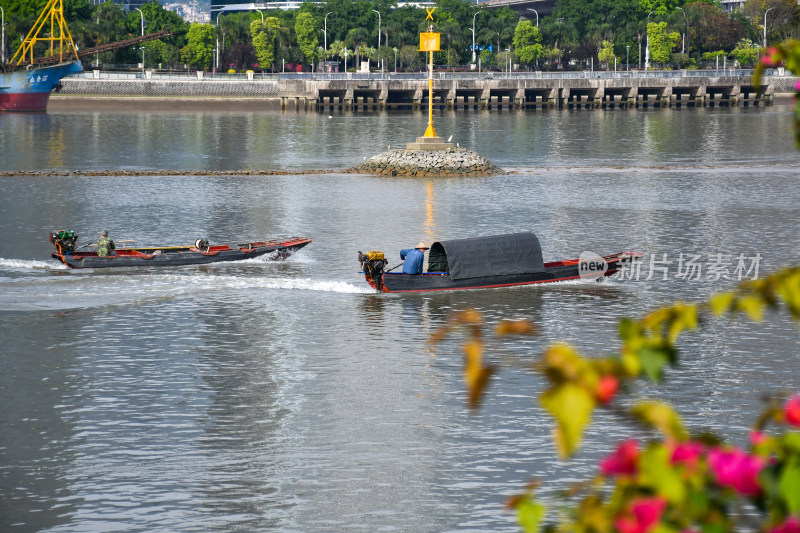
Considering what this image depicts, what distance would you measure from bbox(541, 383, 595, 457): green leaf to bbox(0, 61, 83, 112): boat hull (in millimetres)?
175208

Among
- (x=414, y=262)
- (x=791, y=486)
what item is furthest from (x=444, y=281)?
(x=791, y=486)

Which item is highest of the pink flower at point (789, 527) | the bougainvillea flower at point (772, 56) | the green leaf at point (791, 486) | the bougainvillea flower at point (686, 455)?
the bougainvillea flower at point (772, 56)

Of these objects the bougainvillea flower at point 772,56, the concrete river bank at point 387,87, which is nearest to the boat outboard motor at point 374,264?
the bougainvillea flower at point 772,56

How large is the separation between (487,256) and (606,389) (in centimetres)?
3386

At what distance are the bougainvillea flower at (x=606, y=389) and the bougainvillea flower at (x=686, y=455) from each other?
0.43 meters

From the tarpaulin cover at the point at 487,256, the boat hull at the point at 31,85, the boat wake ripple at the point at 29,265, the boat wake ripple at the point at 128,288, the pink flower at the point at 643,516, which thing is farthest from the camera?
the boat hull at the point at 31,85

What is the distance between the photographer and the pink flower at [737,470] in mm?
5496

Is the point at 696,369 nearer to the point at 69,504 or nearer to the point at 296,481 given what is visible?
the point at 296,481

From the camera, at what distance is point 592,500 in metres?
6.05

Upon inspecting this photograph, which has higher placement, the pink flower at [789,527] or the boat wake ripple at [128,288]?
the pink flower at [789,527]

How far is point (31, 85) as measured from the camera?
173875 millimetres

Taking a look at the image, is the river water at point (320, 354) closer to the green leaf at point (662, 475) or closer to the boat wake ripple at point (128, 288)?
the boat wake ripple at point (128, 288)

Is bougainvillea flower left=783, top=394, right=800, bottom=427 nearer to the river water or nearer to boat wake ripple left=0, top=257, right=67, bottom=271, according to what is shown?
the river water

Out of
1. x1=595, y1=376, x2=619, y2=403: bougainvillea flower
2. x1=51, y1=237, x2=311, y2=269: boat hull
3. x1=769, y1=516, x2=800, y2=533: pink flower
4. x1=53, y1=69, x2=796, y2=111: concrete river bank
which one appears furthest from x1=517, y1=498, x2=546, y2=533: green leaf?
x1=53, y1=69, x2=796, y2=111: concrete river bank
